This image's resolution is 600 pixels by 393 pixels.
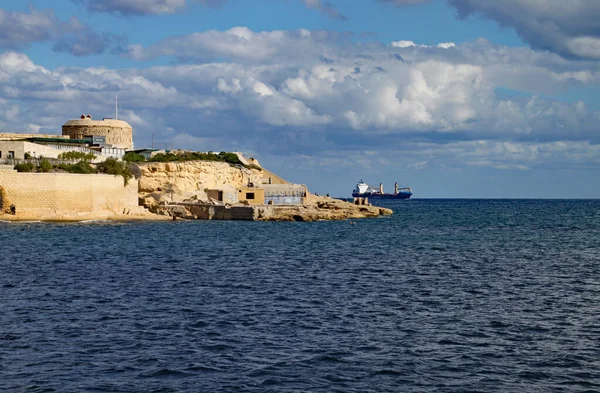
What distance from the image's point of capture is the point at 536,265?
32312 millimetres

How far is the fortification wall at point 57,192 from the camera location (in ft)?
175

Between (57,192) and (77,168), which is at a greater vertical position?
(77,168)

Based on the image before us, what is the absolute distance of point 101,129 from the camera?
3401 inches

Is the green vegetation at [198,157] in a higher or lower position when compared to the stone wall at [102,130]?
lower

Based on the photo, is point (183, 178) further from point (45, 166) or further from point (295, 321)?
point (295, 321)

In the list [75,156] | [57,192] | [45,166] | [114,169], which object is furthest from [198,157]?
[57,192]

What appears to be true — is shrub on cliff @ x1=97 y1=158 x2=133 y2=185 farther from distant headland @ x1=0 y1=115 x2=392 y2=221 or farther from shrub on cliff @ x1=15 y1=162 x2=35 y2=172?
shrub on cliff @ x1=15 y1=162 x2=35 y2=172

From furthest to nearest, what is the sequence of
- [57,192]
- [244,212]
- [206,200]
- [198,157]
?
[198,157] < [206,200] < [244,212] < [57,192]

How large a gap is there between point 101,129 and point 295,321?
236ft

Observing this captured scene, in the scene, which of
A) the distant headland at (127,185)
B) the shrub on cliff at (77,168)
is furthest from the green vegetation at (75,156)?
the shrub on cliff at (77,168)

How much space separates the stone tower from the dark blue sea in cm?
5097

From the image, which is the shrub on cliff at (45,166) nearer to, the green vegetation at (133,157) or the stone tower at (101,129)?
the green vegetation at (133,157)

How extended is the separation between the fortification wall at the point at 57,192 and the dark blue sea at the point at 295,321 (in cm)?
1790

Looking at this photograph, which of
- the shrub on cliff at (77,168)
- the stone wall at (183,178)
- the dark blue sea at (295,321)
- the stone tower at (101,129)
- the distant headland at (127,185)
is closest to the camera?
the dark blue sea at (295,321)
